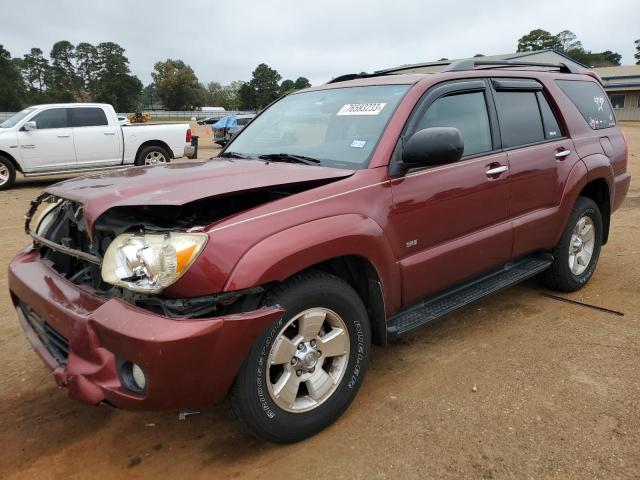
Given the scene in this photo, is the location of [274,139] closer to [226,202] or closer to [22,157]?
[226,202]

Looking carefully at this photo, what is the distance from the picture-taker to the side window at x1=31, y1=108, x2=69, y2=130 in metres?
11.1

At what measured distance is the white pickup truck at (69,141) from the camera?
36.1ft

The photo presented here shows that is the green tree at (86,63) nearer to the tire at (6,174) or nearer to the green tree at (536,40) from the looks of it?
the green tree at (536,40)

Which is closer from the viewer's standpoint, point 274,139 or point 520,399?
point 520,399

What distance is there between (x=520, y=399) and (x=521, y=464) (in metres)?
0.57

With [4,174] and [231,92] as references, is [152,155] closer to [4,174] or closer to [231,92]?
[4,174]

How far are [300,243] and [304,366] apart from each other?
2.04ft

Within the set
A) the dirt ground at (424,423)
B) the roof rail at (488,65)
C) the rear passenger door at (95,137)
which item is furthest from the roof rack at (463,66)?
the rear passenger door at (95,137)

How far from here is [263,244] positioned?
2.24 m

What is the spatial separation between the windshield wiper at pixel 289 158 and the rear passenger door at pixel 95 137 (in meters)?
9.58

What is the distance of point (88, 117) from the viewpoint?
38.2 feet

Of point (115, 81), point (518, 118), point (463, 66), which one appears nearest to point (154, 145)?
point (463, 66)

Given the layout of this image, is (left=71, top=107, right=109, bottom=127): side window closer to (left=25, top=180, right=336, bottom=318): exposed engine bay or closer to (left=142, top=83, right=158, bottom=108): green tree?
(left=25, top=180, right=336, bottom=318): exposed engine bay

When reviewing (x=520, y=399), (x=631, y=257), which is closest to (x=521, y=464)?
(x=520, y=399)
